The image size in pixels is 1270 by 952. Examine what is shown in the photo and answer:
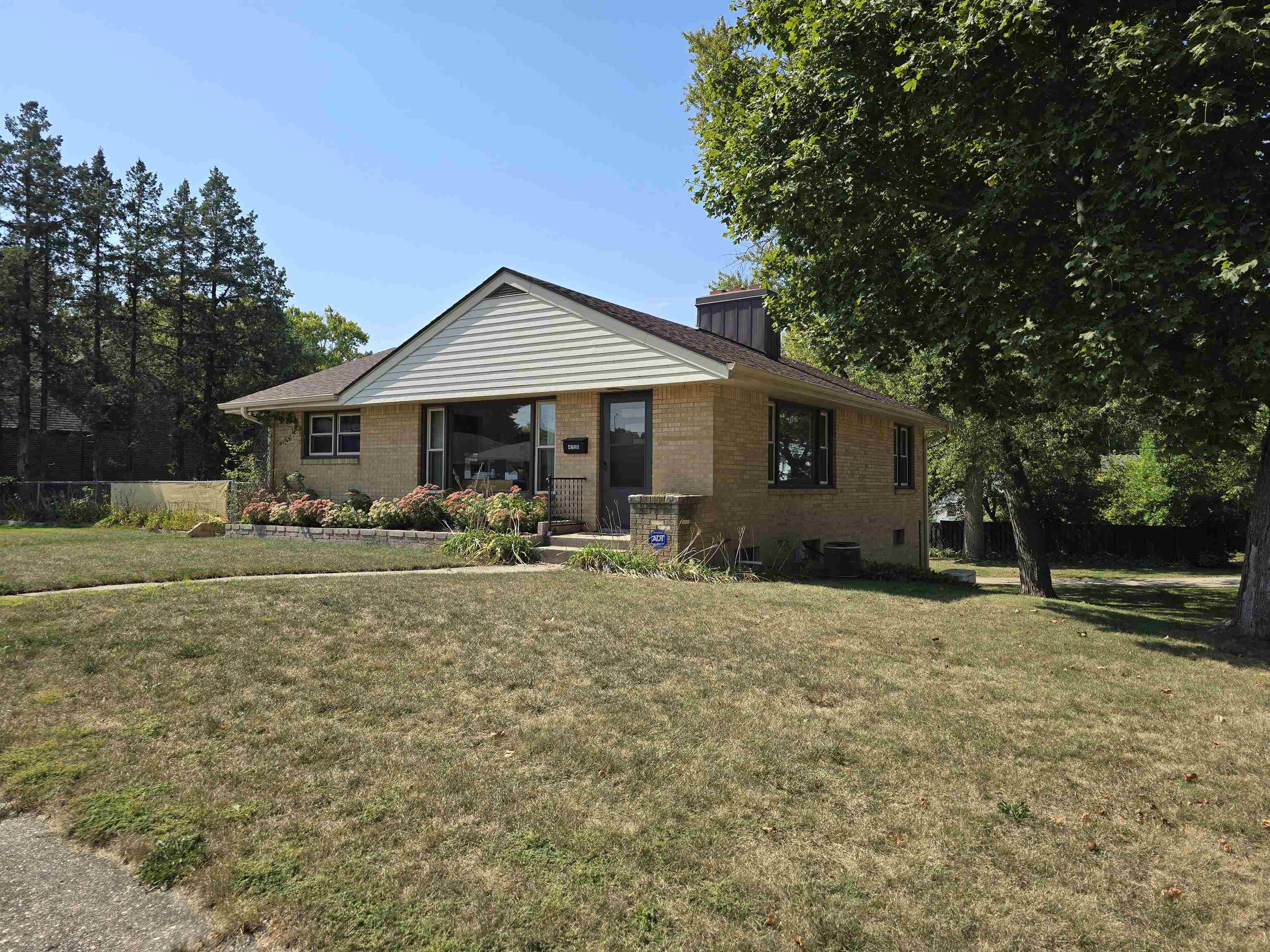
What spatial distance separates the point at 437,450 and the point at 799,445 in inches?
295

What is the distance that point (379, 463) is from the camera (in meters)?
16.7

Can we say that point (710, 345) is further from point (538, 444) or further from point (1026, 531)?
point (1026, 531)

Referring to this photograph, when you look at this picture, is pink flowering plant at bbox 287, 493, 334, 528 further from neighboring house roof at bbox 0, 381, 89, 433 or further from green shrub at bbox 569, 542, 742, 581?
neighboring house roof at bbox 0, 381, 89, 433

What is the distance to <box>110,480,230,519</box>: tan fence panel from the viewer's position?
61.1ft

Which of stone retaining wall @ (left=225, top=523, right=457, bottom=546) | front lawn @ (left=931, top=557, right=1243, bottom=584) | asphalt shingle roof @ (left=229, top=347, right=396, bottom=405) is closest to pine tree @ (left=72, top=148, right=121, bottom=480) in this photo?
asphalt shingle roof @ (left=229, top=347, right=396, bottom=405)

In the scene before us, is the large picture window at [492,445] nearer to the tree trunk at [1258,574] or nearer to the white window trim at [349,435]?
the white window trim at [349,435]

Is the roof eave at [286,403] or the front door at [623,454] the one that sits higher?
the roof eave at [286,403]

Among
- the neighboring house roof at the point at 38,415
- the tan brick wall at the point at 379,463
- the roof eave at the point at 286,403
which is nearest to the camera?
the tan brick wall at the point at 379,463

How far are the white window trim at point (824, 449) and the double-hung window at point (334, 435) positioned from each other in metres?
10.1

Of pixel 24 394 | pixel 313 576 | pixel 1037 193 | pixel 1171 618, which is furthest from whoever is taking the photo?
pixel 24 394

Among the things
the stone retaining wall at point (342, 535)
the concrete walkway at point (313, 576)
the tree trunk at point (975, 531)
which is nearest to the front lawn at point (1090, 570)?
the tree trunk at point (975, 531)

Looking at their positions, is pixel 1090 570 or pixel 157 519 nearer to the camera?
pixel 157 519

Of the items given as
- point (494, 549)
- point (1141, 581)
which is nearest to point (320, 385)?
point (494, 549)

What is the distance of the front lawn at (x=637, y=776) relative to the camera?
9.28 ft
